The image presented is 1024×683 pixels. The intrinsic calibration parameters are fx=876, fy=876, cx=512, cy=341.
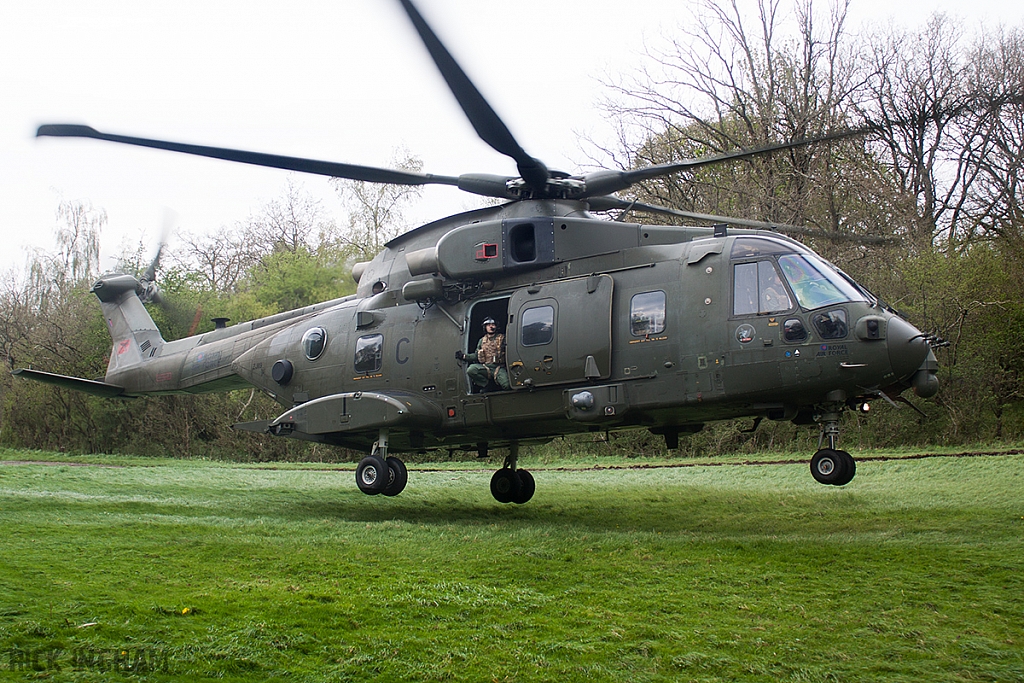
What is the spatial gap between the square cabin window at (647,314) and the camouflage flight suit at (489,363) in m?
1.91

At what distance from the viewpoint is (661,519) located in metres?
11.6

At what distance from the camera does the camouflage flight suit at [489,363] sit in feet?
38.2

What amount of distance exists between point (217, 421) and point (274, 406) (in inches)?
76.1

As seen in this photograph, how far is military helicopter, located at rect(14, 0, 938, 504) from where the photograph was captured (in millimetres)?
9602

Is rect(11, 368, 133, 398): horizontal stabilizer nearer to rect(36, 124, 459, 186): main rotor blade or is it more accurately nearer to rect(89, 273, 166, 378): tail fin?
rect(89, 273, 166, 378): tail fin

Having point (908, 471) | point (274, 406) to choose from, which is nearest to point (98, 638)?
point (908, 471)

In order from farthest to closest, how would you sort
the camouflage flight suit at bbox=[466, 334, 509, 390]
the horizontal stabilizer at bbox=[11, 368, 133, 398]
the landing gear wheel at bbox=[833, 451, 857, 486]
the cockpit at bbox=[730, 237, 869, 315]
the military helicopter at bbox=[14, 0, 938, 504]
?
the horizontal stabilizer at bbox=[11, 368, 133, 398]
the camouflage flight suit at bbox=[466, 334, 509, 390]
the cockpit at bbox=[730, 237, 869, 315]
the military helicopter at bbox=[14, 0, 938, 504]
the landing gear wheel at bbox=[833, 451, 857, 486]

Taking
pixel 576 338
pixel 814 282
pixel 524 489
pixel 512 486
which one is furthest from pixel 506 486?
pixel 814 282

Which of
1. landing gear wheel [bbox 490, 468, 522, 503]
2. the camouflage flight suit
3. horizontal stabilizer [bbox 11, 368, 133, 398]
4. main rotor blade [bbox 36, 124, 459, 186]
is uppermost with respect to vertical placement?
main rotor blade [bbox 36, 124, 459, 186]

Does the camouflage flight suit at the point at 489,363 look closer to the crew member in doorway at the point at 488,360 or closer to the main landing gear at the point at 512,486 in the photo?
the crew member in doorway at the point at 488,360

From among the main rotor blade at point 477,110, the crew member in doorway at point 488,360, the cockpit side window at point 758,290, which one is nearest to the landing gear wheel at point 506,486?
the crew member in doorway at point 488,360

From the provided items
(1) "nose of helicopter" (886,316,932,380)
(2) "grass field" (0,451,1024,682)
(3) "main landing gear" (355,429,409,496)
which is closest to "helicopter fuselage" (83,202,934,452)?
(1) "nose of helicopter" (886,316,932,380)

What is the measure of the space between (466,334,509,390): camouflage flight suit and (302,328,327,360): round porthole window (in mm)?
2862

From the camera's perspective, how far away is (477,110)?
9.61 meters
